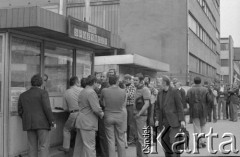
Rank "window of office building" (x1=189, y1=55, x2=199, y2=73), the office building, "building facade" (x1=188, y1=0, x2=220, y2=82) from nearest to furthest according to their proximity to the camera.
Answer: the office building, "building facade" (x1=188, y1=0, x2=220, y2=82), "window of office building" (x1=189, y1=55, x2=199, y2=73)

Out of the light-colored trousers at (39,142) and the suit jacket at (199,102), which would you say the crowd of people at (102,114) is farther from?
the suit jacket at (199,102)

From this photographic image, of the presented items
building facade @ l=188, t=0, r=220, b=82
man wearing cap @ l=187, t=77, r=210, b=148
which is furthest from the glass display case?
building facade @ l=188, t=0, r=220, b=82

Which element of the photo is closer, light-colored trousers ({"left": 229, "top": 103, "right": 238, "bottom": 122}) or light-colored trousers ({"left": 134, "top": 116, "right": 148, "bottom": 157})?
light-colored trousers ({"left": 134, "top": 116, "right": 148, "bottom": 157})

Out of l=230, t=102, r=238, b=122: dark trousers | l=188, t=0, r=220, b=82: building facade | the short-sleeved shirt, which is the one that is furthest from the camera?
l=188, t=0, r=220, b=82: building facade

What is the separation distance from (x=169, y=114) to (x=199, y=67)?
29.5m

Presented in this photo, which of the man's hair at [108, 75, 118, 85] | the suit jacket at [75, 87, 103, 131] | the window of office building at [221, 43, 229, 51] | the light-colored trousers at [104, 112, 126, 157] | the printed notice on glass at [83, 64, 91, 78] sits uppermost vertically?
the window of office building at [221, 43, 229, 51]

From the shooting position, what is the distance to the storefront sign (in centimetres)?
863

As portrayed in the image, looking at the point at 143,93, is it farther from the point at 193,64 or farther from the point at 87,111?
the point at 193,64

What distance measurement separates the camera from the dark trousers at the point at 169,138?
767 centimetres

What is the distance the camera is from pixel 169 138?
782cm

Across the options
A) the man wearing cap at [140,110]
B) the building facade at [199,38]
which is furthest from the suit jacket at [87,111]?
the building facade at [199,38]

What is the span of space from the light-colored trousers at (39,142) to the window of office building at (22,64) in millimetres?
840

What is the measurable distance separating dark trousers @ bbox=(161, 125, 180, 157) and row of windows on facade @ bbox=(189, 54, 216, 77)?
23.5 meters

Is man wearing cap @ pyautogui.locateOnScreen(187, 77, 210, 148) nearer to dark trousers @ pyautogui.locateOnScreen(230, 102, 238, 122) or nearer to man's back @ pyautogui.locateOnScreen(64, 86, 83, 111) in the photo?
man's back @ pyautogui.locateOnScreen(64, 86, 83, 111)
